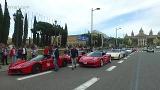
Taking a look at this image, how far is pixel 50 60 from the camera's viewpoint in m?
22.4

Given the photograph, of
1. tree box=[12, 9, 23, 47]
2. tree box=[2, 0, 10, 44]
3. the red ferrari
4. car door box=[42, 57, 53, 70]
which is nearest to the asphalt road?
the red ferrari

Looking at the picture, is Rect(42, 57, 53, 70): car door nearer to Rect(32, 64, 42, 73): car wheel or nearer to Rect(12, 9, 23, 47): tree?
Rect(32, 64, 42, 73): car wheel

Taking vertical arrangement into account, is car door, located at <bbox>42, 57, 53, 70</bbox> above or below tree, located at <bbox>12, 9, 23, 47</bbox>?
below

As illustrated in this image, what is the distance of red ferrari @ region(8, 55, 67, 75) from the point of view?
62.3 ft

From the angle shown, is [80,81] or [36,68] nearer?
[80,81]

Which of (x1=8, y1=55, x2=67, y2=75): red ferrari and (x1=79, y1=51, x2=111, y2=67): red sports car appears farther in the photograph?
(x1=79, y1=51, x2=111, y2=67): red sports car

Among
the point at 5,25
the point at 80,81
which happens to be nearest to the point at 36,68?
the point at 80,81

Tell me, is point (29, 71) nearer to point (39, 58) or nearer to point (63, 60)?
point (39, 58)

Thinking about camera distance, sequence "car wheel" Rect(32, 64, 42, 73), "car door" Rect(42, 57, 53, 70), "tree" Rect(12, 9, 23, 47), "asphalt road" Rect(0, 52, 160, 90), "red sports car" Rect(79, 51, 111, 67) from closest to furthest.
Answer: "asphalt road" Rect(0, 52, 160, 90), "car wheel" Rect(32, 64, 42, 73), "car door" Rect(42, 57, 53, 70), "red sports car" Rect(79, 51, 111, 67), "tree" Rect(12, 9, 23, 47)

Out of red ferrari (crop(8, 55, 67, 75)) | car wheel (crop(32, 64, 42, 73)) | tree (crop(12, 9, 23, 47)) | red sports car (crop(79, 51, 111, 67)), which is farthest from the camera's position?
tree (crop(12, 9, 23, 47))

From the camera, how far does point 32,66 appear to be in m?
A: 19.7

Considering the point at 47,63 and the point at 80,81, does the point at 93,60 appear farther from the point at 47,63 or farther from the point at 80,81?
the point at 80,81

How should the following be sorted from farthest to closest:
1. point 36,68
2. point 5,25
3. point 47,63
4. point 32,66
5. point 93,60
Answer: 1. point 5,25
2. point 93,60
3. point 47,63
4. point 36,68
5. point 32,66

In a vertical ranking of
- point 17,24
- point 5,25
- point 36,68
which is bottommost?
point 36,68
